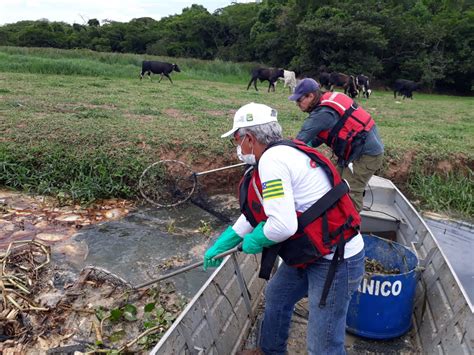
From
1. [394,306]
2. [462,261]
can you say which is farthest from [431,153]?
[394,306]

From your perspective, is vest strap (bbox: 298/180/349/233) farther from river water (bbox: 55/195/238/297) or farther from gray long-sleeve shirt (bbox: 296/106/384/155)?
river water (bbox: 55/195/238/297)

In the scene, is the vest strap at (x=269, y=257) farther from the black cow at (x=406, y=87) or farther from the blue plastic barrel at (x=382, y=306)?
the black cow at (x=406, y=87)

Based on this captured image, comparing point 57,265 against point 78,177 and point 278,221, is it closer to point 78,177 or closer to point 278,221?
point 78,177

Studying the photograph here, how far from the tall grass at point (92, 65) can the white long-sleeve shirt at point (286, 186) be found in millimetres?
18971

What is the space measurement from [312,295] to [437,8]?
46.3 metres

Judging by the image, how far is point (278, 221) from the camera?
211 cm

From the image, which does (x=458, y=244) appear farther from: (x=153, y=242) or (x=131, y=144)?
(x=131, y=144)

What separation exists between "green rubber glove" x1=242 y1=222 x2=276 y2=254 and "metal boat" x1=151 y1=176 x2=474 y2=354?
629 millimetres

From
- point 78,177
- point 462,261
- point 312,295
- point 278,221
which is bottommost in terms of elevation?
point 462,261

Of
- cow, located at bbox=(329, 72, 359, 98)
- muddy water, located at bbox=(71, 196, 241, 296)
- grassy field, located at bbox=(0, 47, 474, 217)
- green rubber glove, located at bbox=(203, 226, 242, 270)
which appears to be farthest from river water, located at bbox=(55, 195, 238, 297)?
cow, located at bbox=(329, 72, 359, 98)

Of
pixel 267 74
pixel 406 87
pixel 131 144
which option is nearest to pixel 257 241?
pixel 131 144

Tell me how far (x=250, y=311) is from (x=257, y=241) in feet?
4.95

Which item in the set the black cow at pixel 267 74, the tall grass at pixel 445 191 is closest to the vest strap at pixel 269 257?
the tall grass at pixel 445 191

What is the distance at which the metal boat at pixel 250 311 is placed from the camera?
105 inches
